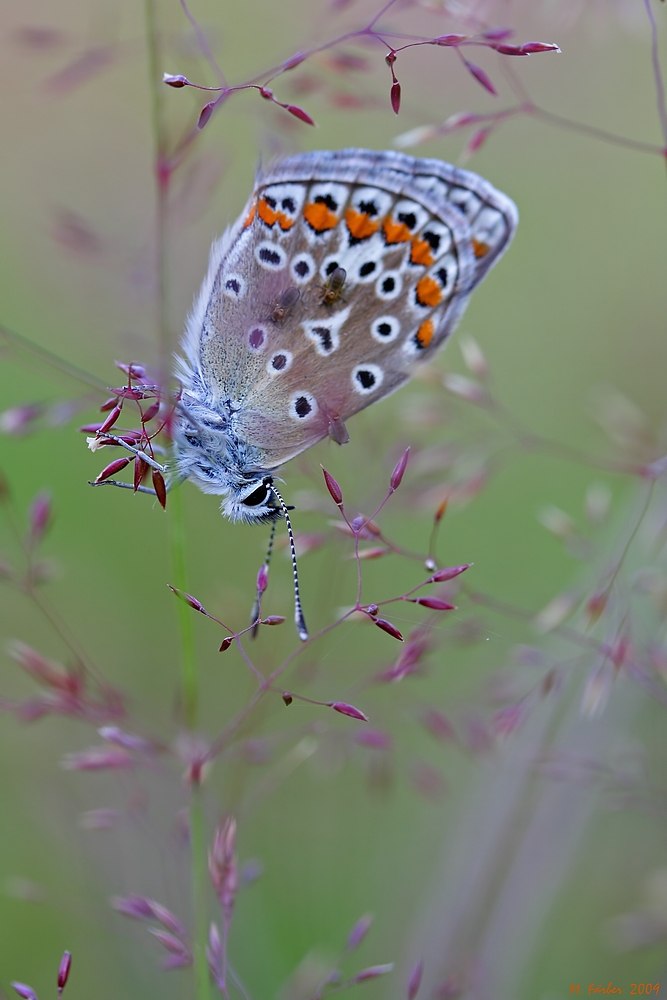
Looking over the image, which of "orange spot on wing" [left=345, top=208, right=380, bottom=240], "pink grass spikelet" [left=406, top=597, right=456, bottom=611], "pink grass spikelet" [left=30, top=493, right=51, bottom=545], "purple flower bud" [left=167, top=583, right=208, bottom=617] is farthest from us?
"orange spot on wing" [left=345, top=208, right=380, bottom=240]

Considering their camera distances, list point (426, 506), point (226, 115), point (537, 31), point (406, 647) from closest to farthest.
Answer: point (406, 647), point (426, 506), point (537, 31), point (226, 115)

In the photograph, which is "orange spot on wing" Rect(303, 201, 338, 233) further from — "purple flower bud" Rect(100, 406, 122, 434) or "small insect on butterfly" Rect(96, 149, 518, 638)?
"purple flower bud" Rect(100, 406, 122, 434)

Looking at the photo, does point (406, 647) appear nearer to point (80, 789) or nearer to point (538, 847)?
point (538, 847)

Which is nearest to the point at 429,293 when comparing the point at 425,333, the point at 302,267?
the point at 425,333

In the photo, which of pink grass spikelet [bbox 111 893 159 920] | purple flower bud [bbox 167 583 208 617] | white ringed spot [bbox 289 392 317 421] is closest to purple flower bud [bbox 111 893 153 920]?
pink grass spikelet [bbox 111 893 159 920]

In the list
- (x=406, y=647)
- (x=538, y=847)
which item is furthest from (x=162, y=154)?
(x=538, y=847)

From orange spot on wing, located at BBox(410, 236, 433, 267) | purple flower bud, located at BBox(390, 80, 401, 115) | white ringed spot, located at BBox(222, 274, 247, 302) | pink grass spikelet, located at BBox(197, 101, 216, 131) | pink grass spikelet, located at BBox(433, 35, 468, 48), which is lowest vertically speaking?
white ringed spot, located at BBox(222, 274, 247, 302)

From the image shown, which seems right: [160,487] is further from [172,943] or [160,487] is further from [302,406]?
[172,943]
